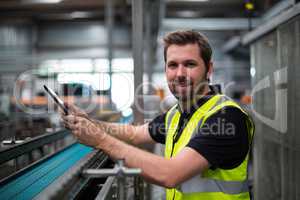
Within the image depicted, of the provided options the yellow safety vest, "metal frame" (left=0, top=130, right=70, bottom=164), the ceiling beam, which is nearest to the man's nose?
the yellow safety vest

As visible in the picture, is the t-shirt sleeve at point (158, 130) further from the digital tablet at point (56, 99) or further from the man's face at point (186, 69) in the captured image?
the digital tablet at point (56, 99)

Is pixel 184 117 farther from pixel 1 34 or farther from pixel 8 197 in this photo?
pixel 1 34

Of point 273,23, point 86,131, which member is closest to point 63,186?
point 86,131

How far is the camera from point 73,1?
16.1 feet

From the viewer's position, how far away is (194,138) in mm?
746

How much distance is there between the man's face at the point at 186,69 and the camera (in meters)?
0.88

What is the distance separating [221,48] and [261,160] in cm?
521

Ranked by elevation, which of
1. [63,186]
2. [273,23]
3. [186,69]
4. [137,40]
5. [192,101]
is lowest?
[63,186]

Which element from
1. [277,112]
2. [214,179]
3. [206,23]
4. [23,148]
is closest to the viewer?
[214,179]

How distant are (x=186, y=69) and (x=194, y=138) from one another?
24cm

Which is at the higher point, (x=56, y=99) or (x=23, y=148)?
(x=56, y=99)

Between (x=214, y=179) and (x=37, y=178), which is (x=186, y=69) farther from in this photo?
(x=37, y=178)

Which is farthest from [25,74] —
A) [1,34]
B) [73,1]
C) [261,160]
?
[261,160]

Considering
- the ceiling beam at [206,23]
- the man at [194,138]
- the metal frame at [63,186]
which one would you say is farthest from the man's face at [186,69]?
the ceiling beam at [206,23]
